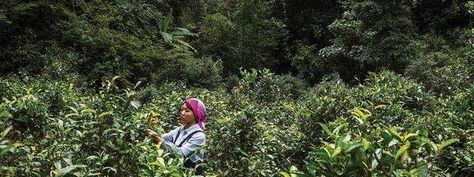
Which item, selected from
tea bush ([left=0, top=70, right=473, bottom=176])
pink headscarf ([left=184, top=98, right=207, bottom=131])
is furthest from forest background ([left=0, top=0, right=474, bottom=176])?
pink headscarf ([left=184, top=98, right=207, bottom=131])

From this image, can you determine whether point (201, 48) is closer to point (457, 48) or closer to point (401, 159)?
point (457, 48)

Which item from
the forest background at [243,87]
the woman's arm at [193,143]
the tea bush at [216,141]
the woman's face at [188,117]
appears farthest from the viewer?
the woman's face at [188,117]

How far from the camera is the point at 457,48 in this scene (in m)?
12.2

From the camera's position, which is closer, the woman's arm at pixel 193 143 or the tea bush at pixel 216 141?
the tea bush at pixel 216 141

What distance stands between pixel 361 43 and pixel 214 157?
34.7 ft

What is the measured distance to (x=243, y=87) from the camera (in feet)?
25.3

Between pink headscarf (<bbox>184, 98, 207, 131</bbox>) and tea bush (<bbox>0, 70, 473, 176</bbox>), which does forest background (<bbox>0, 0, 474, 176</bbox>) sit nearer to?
tea bush (<bbox>0, 70, 473, 176</bbox>)

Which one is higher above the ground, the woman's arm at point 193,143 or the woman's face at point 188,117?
the woman's face at point 188,117

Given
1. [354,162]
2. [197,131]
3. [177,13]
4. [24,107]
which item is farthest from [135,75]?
[354,162]

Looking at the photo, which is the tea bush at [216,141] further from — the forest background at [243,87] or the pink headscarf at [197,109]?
the pink headscarf at [197,109]

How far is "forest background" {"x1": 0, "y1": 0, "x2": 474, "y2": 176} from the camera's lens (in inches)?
75.6

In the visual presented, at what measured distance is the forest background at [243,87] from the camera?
192cm

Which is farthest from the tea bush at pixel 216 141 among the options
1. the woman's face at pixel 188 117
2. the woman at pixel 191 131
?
the woman's face at pixel 188 117

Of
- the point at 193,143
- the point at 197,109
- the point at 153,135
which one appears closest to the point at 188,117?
the point at 197,109
